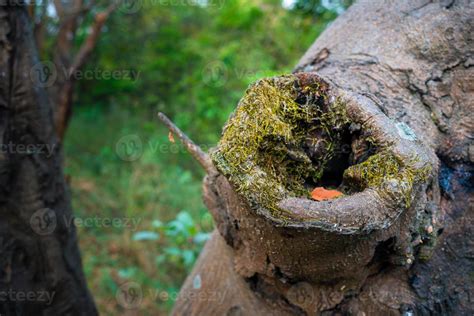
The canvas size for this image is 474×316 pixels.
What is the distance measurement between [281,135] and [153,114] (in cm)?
627

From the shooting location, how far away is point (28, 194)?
5.75ft

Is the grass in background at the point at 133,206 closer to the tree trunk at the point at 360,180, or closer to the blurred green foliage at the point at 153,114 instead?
the blurred green foliage at the point at 153,114

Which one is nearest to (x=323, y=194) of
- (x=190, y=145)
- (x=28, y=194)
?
(x=190, y=145)

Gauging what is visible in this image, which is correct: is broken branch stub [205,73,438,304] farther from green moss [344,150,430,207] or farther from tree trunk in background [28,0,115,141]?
tree trunk in background [28,0,115,141]

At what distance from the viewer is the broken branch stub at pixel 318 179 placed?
1135 mm

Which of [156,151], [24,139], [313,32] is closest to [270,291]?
[24,139]

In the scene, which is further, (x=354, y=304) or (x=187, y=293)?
(x=187, y=293)

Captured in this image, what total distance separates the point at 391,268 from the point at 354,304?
0.15 metres

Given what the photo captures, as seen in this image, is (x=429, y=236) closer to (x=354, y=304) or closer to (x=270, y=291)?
(x=354, y=304)

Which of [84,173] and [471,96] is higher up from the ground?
[471,96]

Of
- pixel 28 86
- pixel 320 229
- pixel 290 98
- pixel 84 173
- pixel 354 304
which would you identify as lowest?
pixel 84 173

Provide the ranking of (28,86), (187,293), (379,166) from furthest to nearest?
(187,293)
(28,86)
(379,166)

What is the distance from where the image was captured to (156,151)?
20.4 feet

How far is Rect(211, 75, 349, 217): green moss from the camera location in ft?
3.91
